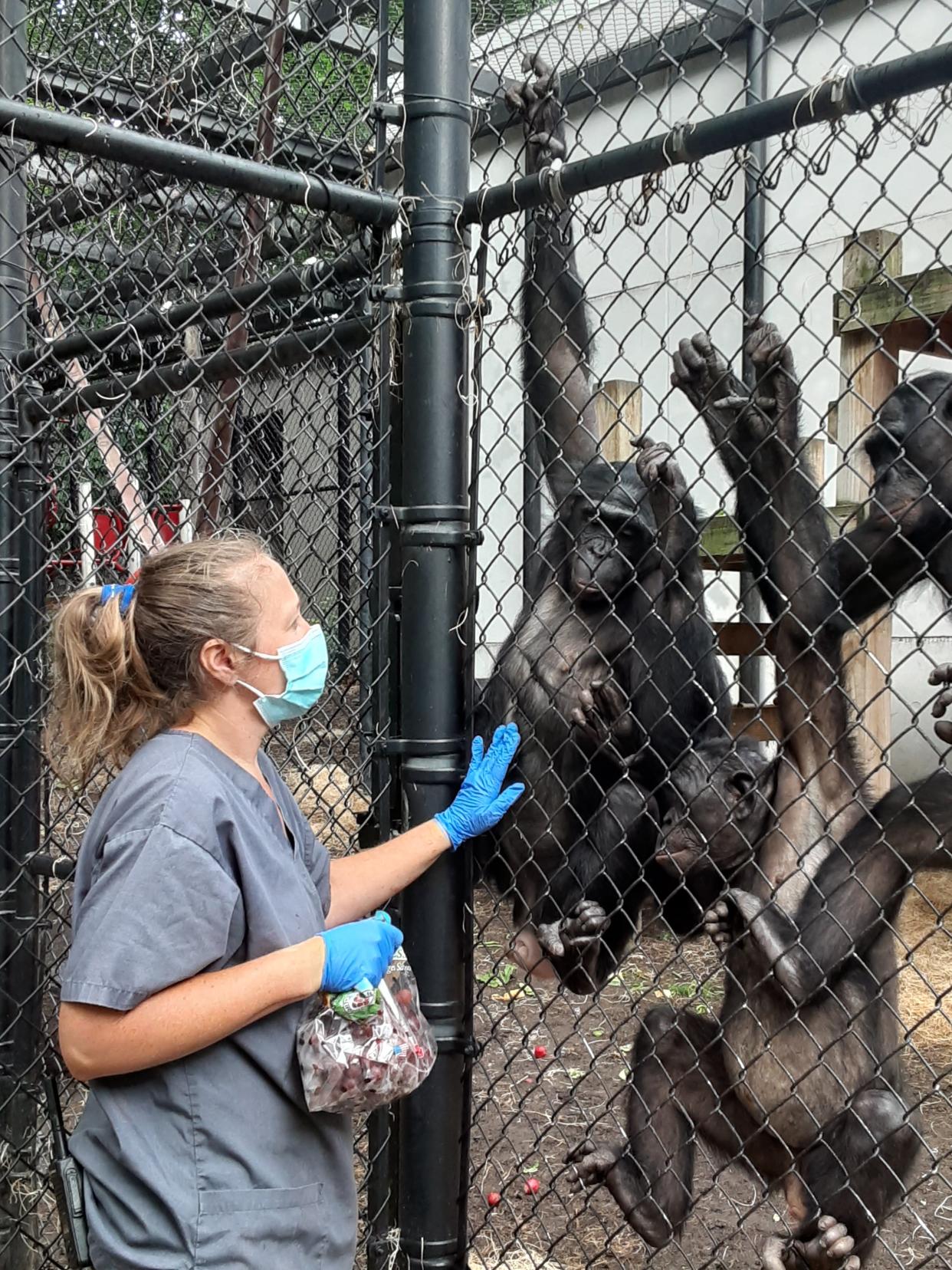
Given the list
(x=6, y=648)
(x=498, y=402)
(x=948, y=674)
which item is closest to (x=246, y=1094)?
(x=948, y=674)

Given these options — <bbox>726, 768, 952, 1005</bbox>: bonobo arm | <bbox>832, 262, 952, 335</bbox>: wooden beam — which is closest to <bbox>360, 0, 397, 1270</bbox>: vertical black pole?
<bbox>726, 768, 952, 1005</bbox>: bonobo arm

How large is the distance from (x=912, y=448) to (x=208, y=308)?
2.30 metres

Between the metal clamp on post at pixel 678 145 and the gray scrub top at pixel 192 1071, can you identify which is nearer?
the gray scrub top at pixel 192 1071

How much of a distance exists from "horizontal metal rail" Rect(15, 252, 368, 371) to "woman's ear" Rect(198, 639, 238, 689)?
1.32 metres

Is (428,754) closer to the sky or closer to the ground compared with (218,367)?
closer to the ground

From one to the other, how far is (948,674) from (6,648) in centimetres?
302

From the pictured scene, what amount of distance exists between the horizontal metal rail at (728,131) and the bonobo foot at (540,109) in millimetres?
691

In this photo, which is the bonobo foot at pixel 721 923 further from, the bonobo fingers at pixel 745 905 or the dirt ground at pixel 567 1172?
the dirt ground at pixel 567 1172

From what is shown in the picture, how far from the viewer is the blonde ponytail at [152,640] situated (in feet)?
7.90

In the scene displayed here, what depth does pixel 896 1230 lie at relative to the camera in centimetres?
430

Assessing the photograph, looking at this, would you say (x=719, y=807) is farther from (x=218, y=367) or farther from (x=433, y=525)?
(x=218, y=367)

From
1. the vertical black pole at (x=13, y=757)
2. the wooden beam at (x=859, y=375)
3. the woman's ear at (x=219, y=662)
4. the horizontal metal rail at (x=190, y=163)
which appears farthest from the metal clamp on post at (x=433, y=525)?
the wooden beam at (x=859, y=375)

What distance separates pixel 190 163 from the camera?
2.90 metres

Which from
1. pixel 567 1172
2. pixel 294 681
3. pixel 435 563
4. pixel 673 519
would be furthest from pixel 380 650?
pixel 567 1172
